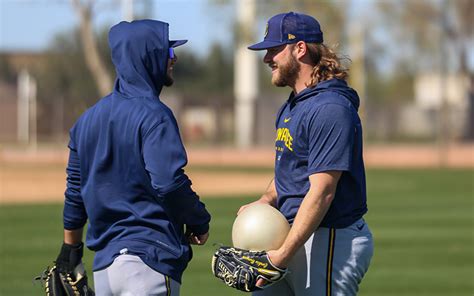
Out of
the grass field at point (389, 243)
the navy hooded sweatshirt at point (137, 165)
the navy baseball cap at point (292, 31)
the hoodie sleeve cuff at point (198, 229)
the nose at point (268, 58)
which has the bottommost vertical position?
the grass field at point (389, 243)

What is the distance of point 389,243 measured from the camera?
42.9 ft

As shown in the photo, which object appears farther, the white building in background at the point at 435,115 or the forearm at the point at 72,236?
the white building in background at the point at 435,115

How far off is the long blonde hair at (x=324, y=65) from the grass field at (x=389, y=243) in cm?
472

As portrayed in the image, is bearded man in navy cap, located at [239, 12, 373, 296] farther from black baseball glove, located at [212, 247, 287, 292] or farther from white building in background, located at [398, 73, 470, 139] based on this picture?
white building in background, located at [398, 73, 470, 139]

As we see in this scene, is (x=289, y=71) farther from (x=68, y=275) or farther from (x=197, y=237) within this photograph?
(x=68, y=275)

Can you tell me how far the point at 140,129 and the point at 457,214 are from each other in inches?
512

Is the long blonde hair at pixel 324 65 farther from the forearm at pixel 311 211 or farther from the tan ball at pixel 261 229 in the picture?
the tan ball at pixel 261 229

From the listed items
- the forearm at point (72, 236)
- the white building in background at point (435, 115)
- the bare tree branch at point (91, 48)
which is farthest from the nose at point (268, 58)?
the white building in background at point (435, 115)

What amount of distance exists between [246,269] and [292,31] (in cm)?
122

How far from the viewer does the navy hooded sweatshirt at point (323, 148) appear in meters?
4.89

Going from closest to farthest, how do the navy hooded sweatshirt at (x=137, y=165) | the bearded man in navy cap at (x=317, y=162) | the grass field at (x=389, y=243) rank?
1. the navy hooded sweatshirt at (x=137, y=165)
2. the bearded man in navy cap at (x=317, y=162)
3. the grass field at (x=389, y=243)

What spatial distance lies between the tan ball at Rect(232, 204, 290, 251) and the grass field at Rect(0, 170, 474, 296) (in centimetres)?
447

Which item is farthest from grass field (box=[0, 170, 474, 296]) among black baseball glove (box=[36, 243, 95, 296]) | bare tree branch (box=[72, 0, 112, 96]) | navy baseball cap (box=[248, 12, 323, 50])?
bare tree branch (box=[72, 0, 112, 96])

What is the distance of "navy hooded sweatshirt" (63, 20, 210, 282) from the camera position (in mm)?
4508
